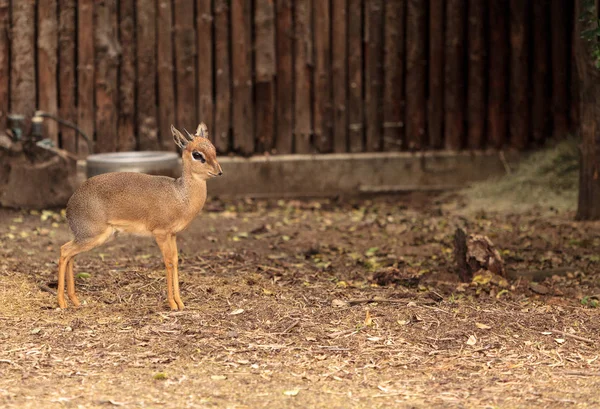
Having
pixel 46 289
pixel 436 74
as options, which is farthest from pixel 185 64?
pixel 46 289

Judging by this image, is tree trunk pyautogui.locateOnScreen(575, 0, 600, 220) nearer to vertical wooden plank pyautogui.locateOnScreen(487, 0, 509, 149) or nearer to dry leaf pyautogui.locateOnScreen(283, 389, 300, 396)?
vertical wooden plank pyautogui.locateOnScreen(487, 0, 509, 149)

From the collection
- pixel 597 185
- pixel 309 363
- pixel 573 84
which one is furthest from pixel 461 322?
pixel 573 84

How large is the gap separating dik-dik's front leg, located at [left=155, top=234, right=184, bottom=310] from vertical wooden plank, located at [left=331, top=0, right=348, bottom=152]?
5172mm

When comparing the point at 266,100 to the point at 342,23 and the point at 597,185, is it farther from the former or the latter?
the point at 597,185

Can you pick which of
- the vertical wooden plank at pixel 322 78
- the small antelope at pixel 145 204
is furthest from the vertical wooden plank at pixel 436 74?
the small antelope at pixel 145 204

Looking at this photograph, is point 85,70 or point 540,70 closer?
point 85,70

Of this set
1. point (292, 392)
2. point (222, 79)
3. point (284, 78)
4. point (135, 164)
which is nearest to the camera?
point (292, 392)

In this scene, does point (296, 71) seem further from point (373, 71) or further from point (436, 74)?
point (436, 74)

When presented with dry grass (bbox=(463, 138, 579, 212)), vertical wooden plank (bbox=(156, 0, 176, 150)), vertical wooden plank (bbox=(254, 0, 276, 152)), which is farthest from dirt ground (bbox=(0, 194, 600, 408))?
vertical wooden plank (bbox=(254, 0, 276, 152))

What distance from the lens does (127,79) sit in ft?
34.9

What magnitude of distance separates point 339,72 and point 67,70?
2799mm

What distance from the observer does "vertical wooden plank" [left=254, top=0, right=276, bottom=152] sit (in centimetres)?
1078

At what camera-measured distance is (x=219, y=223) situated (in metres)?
9.55

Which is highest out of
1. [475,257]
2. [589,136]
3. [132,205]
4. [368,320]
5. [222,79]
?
[222,79]
